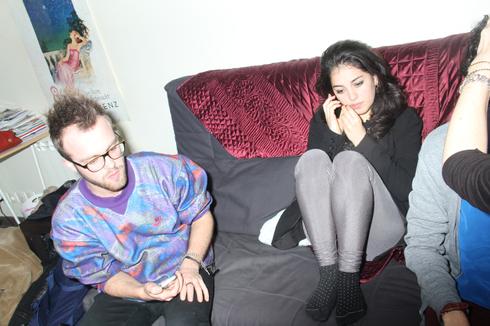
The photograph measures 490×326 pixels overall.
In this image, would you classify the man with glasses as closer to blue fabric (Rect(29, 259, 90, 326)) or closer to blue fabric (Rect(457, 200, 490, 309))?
blue fabric (Rect(29, 259, 90, 326))

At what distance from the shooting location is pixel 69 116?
1.16 m

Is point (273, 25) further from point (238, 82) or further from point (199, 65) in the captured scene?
point (199, 65)

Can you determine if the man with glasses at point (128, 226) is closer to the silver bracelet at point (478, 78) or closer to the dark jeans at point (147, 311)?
the dark jeans at point (147, 311)

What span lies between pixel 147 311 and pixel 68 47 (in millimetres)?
1732

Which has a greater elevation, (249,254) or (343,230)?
(343,230)

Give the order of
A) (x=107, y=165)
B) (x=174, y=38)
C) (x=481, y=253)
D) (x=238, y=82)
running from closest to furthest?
(x=481, y=253)
(x=107, y=165)
(x=238, y=82)
(x=174, y=38)

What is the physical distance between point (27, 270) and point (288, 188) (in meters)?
1.56

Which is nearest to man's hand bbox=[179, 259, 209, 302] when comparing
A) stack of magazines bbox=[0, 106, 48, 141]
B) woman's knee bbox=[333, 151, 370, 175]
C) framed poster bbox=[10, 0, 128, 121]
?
woman's knee bbox=[333, 151, 370, 175]

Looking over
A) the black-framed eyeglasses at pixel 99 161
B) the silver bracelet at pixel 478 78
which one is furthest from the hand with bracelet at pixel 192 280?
the silver bracelet at pixel 478 78

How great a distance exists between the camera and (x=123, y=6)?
6.66ft

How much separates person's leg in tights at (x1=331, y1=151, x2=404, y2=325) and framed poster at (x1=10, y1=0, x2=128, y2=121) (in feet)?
5.51

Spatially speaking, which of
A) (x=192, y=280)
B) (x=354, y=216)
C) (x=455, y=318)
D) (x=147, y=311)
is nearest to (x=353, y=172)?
(x=354, y=216)

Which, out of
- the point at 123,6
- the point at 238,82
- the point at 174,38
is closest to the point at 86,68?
the point at 123,6

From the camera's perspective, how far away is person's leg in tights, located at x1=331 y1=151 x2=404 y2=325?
3.75ft
